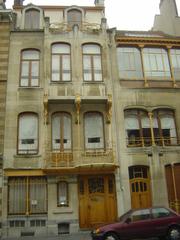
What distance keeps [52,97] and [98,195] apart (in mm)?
6734

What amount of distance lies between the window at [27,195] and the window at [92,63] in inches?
299

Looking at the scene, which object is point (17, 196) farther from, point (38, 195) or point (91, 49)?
point (91, 49)

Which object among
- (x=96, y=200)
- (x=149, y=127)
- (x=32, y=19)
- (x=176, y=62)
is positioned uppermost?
(x=32, y=19)

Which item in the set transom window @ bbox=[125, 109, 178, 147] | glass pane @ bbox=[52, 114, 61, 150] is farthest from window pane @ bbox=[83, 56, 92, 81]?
transom window @ bbox=[125, 109, 178, 147]

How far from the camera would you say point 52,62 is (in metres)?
21.6

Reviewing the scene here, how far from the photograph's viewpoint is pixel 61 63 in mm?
21625

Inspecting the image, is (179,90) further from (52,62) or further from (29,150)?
(29,150)

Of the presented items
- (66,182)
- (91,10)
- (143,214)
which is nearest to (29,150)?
(66,182)

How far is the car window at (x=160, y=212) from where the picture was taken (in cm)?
1466

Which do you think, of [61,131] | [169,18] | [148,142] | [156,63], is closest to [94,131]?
[61,131]

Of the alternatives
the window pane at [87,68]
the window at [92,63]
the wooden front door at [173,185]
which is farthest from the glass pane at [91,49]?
the wooden front door at [173,185]

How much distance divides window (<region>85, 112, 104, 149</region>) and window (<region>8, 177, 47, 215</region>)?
3.77 metres

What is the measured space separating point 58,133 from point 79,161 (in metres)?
2.52

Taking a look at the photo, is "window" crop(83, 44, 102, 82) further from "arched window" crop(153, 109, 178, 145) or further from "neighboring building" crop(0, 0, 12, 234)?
"neighboring building" crop(0, 0, 12, 234)
